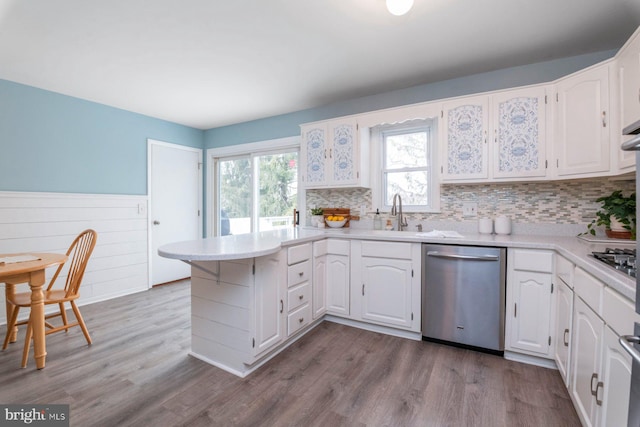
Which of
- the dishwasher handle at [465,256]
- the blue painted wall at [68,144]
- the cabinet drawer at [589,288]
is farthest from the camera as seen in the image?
the blue painted wall at [68,144]

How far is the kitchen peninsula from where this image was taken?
188cm

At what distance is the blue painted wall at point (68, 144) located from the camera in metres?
2.91

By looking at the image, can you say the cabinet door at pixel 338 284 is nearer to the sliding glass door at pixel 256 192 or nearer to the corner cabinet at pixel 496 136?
the corner cabinet at pixel 496 136

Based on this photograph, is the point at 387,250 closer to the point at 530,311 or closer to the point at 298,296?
the point at 298,296

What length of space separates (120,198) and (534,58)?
4.78 meters

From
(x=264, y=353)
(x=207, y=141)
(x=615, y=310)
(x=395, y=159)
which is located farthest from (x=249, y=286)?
(x=207, y=141)

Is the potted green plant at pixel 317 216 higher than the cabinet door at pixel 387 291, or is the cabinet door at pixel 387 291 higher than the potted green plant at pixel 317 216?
the potted green plant at pixel 317 216

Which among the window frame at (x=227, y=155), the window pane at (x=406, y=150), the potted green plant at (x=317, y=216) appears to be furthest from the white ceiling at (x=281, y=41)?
the potted green plant at (x=317, y=216)

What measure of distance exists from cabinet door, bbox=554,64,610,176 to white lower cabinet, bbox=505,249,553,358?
0.71 m

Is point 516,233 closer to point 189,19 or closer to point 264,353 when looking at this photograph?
point 264,353

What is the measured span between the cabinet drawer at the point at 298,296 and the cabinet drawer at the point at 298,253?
0.23 meters

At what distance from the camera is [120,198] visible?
3.73 meters

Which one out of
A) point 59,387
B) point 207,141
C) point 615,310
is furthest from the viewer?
point 207,141

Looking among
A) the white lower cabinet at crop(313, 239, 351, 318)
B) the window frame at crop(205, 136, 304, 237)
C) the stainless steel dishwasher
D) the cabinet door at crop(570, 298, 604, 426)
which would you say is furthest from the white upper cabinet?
the window frame at crop(205, 136, 304, 237)
